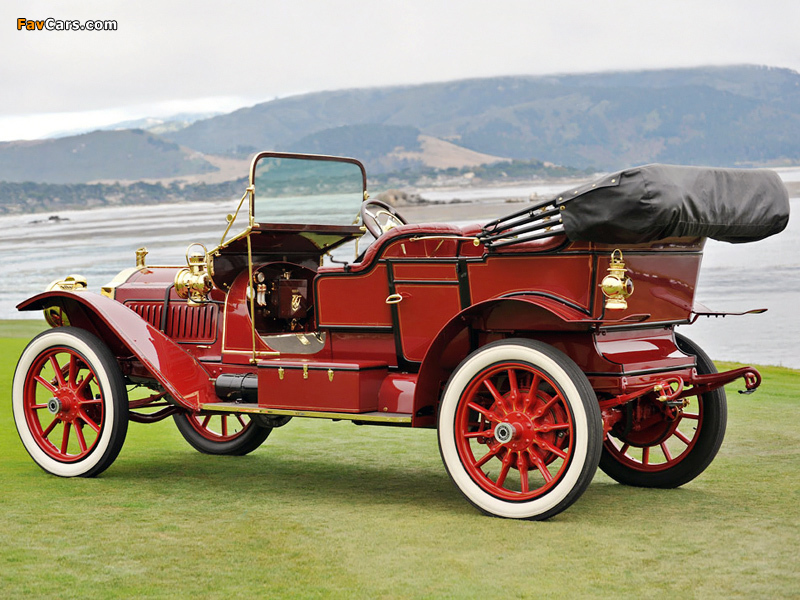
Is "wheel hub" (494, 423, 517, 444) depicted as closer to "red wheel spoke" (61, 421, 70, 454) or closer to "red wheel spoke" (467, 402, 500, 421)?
"red wheel spoke" (467, 402, 500, 421)

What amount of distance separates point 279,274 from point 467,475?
218 centimetres

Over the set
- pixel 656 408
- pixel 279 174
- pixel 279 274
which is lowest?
pixel 656 408

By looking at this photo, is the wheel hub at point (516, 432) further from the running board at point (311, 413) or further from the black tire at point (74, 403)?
the black tire at point (74, 403)

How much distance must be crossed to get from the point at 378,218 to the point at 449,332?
1395 mm

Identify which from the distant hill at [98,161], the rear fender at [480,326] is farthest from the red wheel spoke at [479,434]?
the distant hill at [98,161]

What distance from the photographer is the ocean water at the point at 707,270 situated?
20.0m

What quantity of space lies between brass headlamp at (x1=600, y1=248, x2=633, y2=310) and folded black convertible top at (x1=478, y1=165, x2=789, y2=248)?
106mm

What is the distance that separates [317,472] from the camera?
252 inches

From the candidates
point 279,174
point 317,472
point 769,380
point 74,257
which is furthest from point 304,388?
point 74,257

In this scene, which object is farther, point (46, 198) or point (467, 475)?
point (46, 198)

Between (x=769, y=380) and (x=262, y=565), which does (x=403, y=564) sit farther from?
(x=769, y=380)

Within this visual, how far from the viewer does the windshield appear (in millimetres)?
6301

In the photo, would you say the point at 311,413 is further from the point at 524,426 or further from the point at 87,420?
the point at 87,420

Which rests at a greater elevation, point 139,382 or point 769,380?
point 139,382
